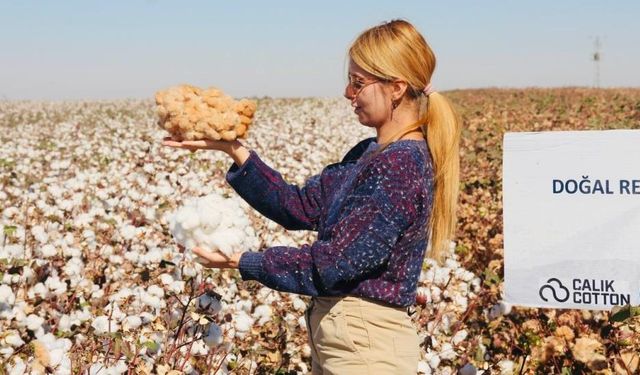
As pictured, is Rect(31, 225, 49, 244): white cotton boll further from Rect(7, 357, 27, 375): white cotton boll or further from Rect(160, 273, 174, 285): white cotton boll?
Rect(7, 357, 27, 375): white cotton boll

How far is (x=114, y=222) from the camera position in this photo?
15.3ft

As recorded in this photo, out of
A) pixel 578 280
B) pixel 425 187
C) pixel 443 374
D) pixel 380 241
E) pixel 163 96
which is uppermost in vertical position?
pixel 163 96

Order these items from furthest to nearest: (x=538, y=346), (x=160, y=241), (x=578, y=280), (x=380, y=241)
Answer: (x=160, y=241), (x=538, y=346), (x=578, y=280), (x=380, y=241)

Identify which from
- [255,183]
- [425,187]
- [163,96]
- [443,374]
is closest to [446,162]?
[425,187]

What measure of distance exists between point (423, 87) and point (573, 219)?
1.22 meters

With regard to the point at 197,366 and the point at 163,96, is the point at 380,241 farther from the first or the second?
the point at 197,366

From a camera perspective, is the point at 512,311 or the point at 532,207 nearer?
the point at 532,207

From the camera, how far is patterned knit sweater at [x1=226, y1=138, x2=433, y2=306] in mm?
1897

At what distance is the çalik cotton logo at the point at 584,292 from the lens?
2.96 metres

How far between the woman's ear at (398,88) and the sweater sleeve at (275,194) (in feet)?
1.69

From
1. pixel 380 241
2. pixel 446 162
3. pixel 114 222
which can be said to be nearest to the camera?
pixel 380 241

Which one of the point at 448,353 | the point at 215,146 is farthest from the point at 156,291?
the point at 448,353

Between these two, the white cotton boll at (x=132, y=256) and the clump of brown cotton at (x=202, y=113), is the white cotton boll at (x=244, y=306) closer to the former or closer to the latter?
the white cotton boll at (x=132, y=256)

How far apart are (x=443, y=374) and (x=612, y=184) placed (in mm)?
1031
